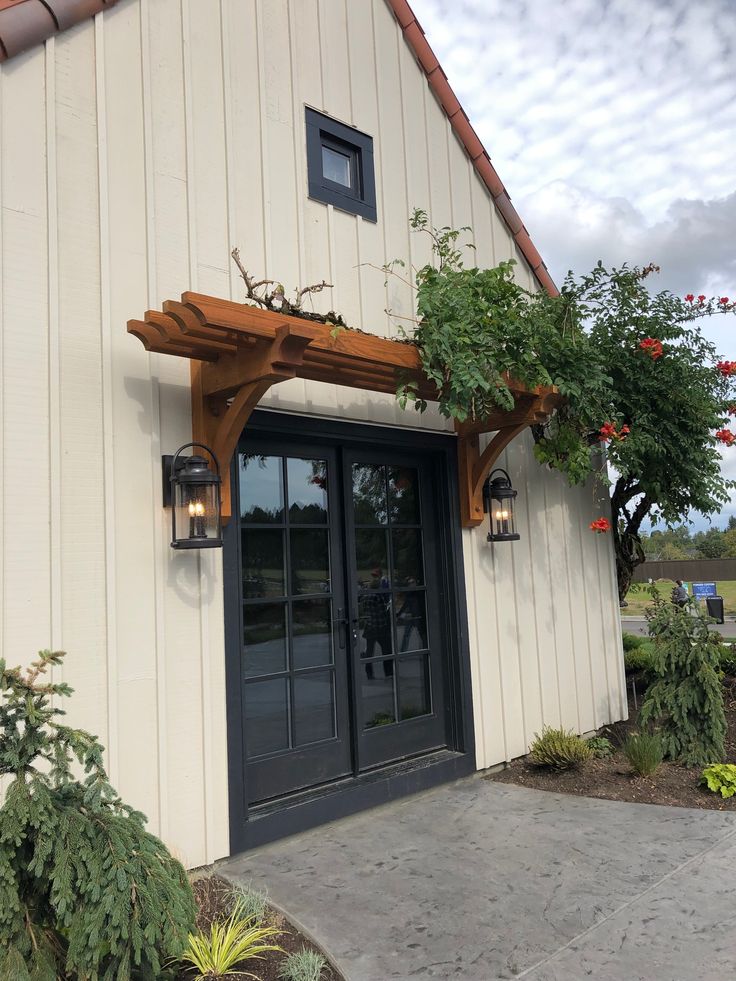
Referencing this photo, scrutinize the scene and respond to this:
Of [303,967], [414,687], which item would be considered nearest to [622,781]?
[414,687]

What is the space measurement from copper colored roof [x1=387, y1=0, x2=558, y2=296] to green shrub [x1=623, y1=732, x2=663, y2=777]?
3.49m

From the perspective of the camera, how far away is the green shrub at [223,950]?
2213 millimetres

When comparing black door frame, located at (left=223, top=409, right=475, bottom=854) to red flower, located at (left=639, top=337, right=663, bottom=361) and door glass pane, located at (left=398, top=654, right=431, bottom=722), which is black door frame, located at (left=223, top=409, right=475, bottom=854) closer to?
door glass pane, located at (left=398, top=654, right=431, bottom=722)

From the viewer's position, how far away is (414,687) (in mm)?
4500

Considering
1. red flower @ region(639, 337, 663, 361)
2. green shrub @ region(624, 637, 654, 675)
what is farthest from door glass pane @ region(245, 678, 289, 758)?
green shrub @ region(624, 637, 654, 675)

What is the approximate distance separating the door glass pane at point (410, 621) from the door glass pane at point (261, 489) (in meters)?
1.09

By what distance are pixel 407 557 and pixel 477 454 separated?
0.85m

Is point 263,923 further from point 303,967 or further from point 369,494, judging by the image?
point 369,494

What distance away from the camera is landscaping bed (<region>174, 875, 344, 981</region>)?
2.28 metres

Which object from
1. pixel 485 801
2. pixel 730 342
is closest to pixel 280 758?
pixel 485 801

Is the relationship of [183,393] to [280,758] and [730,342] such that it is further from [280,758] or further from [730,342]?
[730,342]

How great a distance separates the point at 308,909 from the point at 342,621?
1575 millimetres

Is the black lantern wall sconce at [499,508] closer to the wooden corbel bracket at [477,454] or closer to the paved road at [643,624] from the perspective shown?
the wooden corbel bracket at [477,454]

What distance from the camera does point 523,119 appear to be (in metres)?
7.13
